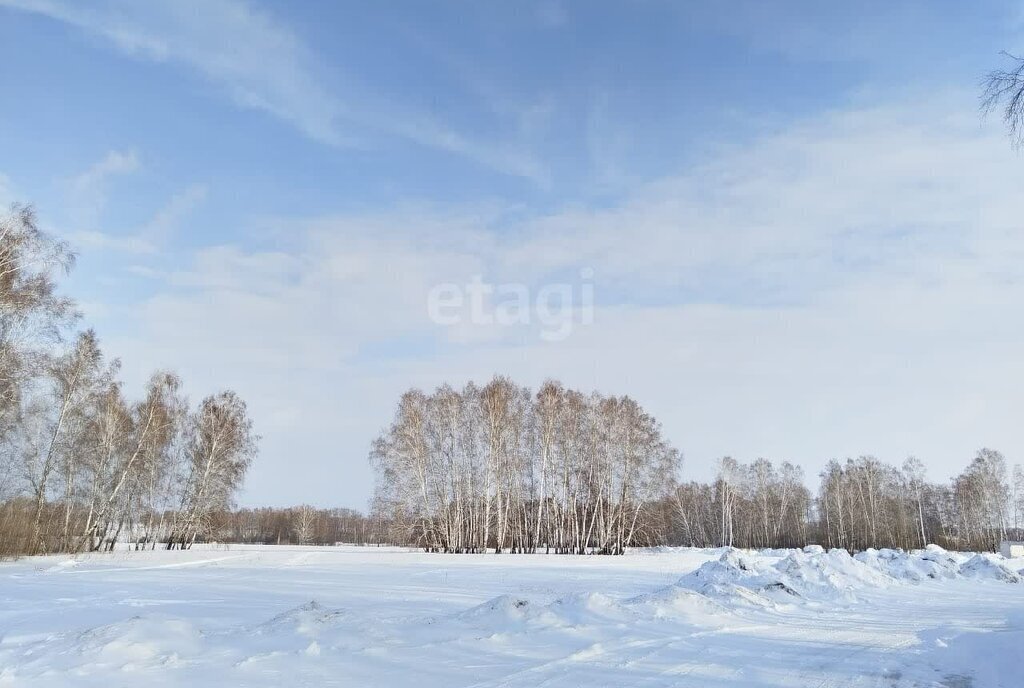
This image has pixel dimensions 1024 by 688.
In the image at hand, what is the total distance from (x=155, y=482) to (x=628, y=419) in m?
28.1

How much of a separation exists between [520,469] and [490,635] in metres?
34.7

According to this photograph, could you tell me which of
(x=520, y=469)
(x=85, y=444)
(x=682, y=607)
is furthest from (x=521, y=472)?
(x=682, y=607)

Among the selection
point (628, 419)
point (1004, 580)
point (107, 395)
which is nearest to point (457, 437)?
point (628, 419)

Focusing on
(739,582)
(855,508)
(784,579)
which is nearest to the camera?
(739,582)

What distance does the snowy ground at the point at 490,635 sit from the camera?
5.48 m

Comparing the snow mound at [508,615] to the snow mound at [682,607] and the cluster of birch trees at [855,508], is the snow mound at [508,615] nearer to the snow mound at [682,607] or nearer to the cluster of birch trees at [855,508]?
the snow mound at [682,607]

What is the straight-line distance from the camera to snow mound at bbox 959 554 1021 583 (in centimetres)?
2056

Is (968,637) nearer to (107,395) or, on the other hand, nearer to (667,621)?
(667,621)

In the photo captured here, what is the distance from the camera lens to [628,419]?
4100cm

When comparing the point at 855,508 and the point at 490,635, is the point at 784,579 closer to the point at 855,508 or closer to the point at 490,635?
the point at 490,635

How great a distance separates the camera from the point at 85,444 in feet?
91.5

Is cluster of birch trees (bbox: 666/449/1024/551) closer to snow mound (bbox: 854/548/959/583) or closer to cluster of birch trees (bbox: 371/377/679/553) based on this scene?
cluster of birch trees (bbox: 371/377/679/553)

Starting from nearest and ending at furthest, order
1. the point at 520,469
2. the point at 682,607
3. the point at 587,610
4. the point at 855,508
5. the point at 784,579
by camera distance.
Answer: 1. the point at 587,610
2. the point at 682,607
3. the point at 784,579
4. the point at 520,469
5. the point at 855,508

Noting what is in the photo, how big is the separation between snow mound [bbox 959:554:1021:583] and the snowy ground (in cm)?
850
